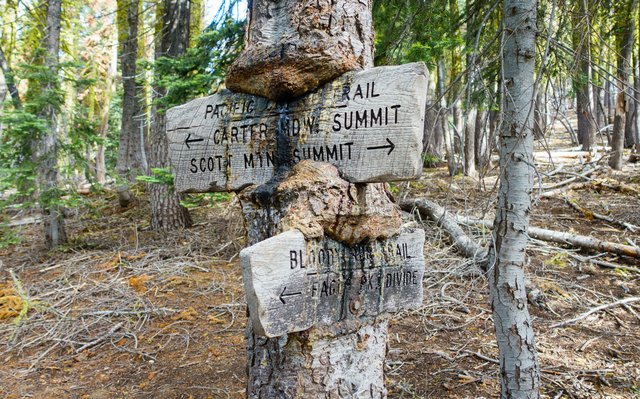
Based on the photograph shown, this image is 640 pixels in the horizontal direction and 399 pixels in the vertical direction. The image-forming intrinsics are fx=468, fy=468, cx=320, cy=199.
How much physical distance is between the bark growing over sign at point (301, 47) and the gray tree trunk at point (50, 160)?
251 inches

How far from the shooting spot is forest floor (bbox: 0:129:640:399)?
12.1 feet

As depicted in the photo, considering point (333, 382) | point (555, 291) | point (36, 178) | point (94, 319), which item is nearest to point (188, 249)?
point (94, 319)

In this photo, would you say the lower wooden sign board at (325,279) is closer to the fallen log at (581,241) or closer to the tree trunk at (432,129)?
the tree trunk at (432,129)

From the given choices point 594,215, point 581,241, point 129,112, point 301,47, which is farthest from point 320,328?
point 129,112

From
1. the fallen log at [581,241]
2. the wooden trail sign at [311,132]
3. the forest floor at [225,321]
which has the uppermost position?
the wooden trail sign at [311,132]

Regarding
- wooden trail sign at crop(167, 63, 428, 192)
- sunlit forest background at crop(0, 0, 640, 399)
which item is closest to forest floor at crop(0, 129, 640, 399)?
sunlit forest background at crop(0, 0, 640, 399)

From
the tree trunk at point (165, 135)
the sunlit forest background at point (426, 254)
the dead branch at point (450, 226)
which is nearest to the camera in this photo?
the sunlit forest background at point (426, 254)

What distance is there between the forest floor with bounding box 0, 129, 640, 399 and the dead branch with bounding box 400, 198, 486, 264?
0.46 ft

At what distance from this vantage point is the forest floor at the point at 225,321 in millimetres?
3674

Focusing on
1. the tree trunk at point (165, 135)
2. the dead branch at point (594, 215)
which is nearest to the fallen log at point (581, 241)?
the dead branch at point (594, 215)

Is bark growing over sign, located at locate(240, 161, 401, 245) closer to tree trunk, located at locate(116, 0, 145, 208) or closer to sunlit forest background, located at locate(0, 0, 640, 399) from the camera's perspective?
sunlit forest background, located at locate(0, 0, 640, 399)

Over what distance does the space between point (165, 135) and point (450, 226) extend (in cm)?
509

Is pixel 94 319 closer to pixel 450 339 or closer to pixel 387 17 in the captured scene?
pixel 450 339

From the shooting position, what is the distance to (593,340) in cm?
400
